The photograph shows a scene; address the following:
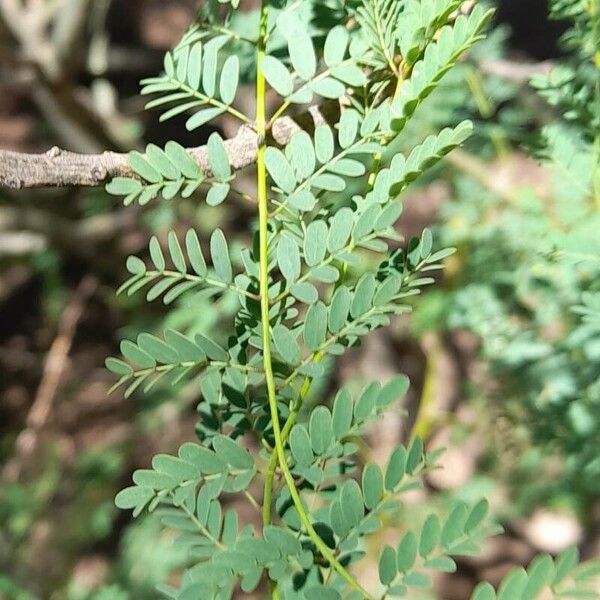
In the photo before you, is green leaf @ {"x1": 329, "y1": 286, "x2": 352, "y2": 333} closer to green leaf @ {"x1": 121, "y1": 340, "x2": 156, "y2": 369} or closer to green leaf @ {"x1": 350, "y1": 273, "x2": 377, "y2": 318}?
green leaf @ {"x1": 350, "y1": 273, "x2": 377, "y2": 318}

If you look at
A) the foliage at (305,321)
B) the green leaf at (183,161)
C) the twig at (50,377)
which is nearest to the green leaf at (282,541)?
the foliage at (305,321)

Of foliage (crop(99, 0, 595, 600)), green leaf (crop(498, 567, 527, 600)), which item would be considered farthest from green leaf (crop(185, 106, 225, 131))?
green leaf (crop(498, 567, 527, 600))

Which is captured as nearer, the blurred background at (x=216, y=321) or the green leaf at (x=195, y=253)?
the green leaf at (x=195, y=253)

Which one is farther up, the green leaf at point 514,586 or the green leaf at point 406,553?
the green leaf at point 514,586

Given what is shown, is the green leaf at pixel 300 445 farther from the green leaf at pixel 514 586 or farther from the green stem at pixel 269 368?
the green leaf at pixel 514 586

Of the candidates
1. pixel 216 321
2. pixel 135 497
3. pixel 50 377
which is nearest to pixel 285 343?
pixel 135 497

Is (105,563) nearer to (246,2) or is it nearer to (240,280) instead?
(246,2)

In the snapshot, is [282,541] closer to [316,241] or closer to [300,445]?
Answer: [300,445]
